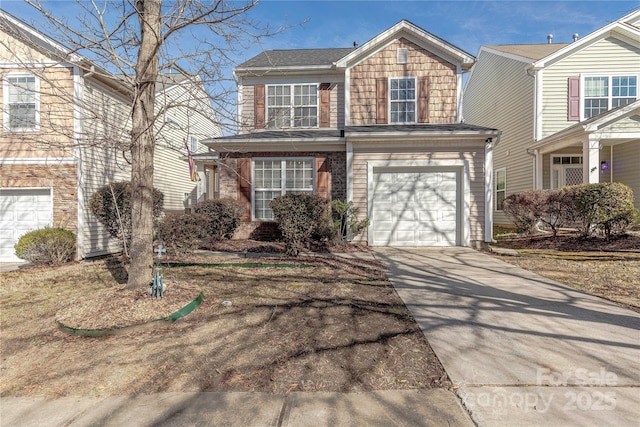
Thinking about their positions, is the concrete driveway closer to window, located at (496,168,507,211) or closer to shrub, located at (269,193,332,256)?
shrub, located at (269,193,332,256)

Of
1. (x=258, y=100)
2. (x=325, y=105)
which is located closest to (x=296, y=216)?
(x=325, y=105)

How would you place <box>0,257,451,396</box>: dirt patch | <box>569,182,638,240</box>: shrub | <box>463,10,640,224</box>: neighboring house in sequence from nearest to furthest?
<box>0,257,451,396</box>: dirt patch → <box>569,182,638,240</box>: shrub → <box>463,10,640,224</box>: neighboring house

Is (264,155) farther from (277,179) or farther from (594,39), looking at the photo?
(594,39)

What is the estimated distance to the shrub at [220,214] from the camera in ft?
30.4

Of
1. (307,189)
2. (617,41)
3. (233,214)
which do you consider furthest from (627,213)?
(233,214)

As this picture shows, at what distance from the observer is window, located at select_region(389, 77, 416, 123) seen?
33.8 feet

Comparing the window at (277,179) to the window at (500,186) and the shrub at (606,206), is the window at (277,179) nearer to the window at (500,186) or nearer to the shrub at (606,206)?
the shrub at (606,206)

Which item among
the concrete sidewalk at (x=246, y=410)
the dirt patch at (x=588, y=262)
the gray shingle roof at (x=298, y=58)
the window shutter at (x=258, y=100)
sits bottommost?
the concrete sidewalk at (x=246, y=410)

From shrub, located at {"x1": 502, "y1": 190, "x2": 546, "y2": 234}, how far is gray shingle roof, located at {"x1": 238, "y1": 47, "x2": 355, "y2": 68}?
8.13m

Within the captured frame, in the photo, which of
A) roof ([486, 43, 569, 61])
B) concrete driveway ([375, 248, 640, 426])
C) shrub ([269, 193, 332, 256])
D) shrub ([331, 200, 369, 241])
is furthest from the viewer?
roof ([486, 43, 569, 61])

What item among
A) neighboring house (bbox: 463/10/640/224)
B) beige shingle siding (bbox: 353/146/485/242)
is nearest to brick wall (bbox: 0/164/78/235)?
beige shingle siding (bbox: 353/146/485/242)

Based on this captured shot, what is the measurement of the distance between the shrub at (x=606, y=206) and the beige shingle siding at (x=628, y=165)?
5.10 meters

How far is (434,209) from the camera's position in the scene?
30.6ft

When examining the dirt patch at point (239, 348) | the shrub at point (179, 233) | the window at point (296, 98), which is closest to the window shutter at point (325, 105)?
the window at point (296, 98)
